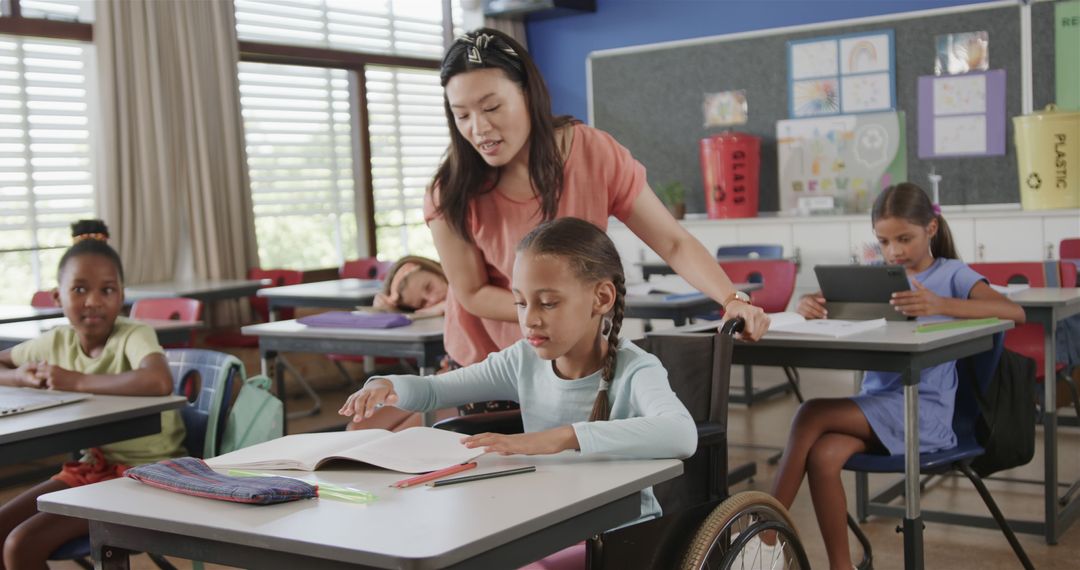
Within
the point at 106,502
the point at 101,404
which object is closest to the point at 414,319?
the point at 101,404

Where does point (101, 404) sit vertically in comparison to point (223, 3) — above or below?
below

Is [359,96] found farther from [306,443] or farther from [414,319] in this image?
[306,443]

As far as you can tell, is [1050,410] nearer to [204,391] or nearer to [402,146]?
[204,391]

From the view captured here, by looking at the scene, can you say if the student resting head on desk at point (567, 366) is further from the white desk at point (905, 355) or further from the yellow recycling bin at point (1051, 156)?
the yellow recycling bin at point (1051, 156)

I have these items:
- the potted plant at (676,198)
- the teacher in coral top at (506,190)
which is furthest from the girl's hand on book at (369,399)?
the potted plant at (676,198)

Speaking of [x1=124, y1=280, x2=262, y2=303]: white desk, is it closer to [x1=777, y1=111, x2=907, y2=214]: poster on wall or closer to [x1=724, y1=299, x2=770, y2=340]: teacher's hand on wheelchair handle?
[x1=777, y1=111, x2=907, y2=214]: poster on wall

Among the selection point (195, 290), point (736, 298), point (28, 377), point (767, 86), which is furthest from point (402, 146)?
point (736, 298)

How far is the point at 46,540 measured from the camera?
7.50 ft

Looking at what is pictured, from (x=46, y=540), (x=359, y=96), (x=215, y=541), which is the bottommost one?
(x=46, y=540)

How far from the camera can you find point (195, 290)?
529cm

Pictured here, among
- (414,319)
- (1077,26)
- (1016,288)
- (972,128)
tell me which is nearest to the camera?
(1016,288)

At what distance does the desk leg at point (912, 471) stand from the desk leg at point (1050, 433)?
0.74m

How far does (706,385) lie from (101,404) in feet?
4.31

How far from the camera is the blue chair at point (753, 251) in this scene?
241 inches
